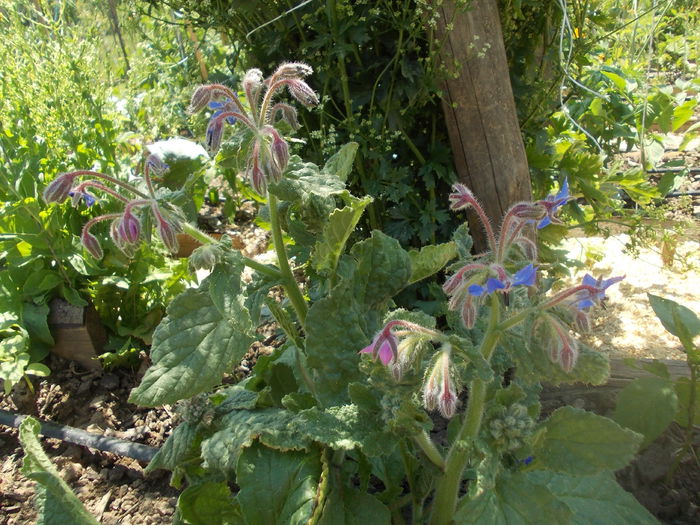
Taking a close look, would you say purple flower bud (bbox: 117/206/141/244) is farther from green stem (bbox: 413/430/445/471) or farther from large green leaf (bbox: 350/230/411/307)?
green stem (bbox: 413/430/445/471)

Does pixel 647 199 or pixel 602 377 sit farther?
pixel 647 199

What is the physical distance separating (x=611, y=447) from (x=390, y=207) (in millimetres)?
1353

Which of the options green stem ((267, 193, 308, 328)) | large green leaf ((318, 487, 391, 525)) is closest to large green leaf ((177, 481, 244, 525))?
large green leaf ((318, 487, 391, 525))

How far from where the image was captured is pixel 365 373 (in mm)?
1451

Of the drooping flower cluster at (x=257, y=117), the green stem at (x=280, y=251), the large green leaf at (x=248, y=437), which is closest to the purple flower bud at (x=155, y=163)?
the drooping flower cluster at (x=257, y=117)

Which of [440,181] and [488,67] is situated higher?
[488,67]

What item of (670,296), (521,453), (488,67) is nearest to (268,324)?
(488,67)

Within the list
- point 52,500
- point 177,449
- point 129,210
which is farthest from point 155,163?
point 52,500

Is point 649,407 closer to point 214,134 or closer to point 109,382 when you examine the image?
point 214,134

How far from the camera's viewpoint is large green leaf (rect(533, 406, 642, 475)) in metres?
1.28

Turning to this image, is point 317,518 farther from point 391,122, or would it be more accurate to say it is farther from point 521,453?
point 391,122

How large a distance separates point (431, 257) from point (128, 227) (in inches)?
31.7

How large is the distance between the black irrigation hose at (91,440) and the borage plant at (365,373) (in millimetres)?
304

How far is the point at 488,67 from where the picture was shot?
7.02 feet
